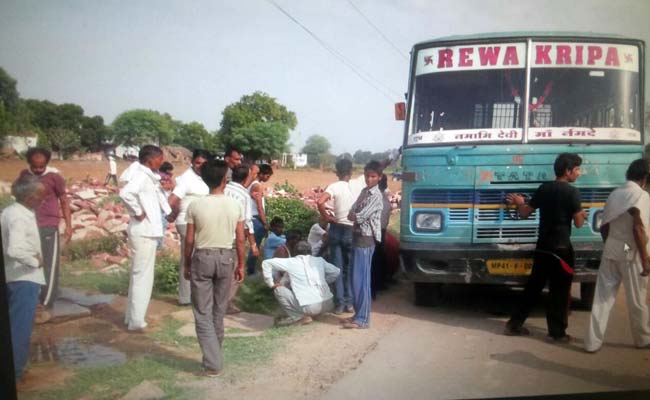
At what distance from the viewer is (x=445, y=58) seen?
5227 mm

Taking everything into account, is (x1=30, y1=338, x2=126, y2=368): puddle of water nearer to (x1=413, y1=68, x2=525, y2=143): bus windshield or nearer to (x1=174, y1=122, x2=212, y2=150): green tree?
(x1=174, y1=122, x2=212, y2=150): green tree

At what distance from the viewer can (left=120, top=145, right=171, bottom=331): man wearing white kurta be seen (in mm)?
4375

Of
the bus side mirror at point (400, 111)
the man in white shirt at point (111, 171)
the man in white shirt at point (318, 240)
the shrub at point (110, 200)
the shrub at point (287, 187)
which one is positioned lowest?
the man in white shirt at point (318, 240)

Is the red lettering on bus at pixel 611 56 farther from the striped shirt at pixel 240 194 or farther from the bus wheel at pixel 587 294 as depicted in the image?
the striped shirt at pixel 240 194

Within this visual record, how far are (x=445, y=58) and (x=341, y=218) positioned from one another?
1844 millimetres

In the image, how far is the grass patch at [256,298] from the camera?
5.88 meters

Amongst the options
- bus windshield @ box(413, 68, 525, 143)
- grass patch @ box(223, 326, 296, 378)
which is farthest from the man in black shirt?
grass patch @ box(223, 326, 296, 378)

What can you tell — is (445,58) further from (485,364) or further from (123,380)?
(123,380)

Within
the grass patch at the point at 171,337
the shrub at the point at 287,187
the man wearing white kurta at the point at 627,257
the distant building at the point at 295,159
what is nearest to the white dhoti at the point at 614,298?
the man wearing white kurta at the point at 627,257

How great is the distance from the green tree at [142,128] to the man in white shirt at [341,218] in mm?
1733

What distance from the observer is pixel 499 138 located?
16.8 ft

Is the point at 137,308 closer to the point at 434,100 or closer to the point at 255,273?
the point at 255,273

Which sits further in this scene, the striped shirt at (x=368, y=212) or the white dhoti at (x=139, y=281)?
the striped shirt at (x=368, y=212)

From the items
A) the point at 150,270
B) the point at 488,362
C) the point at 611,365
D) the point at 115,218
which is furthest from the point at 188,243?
the point at 611,365
